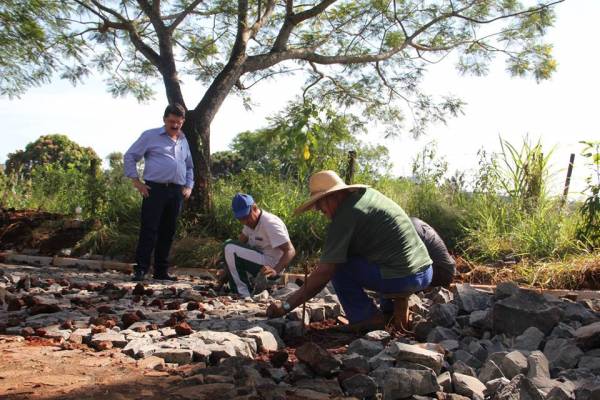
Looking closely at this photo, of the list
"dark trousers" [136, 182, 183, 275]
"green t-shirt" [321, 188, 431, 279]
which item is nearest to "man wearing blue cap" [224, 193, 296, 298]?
"dark trousers" [136, 182, 183, 275]

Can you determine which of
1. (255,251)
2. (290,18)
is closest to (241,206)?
(255,251)

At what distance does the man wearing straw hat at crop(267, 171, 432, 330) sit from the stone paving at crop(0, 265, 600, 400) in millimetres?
224

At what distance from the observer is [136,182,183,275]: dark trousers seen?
5922mm

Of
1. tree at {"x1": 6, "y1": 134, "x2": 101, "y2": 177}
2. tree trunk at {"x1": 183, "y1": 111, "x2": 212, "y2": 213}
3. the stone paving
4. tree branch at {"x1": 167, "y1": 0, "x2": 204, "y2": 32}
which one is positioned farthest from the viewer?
tree at {"x1": 6, "y1": 134, "x2": 101, "y2": 177}

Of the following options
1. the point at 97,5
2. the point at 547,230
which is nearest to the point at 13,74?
the point at 97,5

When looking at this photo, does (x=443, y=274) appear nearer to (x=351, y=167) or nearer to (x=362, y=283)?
(x=362, y=283)

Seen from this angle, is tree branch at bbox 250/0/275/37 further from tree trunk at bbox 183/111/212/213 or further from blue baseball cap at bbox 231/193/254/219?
blue baseball cap at bbox 231/193/254/219

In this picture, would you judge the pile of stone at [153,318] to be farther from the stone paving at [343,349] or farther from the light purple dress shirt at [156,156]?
the light purple dress shirt at [156,156]

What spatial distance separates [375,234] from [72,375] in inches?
75.4

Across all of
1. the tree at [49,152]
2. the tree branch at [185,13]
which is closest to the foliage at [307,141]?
the tree branch at [185,13]

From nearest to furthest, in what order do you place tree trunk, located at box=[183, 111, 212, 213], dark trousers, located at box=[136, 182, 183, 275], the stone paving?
1. the stone paving
2. dark trousers, located at box=[136, 182, 183, 275]
3. tree trunk, located at box=[183, 111, 212, 213]

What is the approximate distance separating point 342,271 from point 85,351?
165cm

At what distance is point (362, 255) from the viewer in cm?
385

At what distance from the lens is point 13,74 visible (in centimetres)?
926
